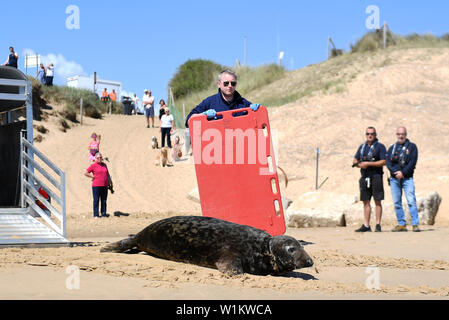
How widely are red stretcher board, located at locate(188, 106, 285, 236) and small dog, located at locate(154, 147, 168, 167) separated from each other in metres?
16.0

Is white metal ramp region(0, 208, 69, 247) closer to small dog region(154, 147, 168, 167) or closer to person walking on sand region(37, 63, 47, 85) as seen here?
small dog region(154, 147, 168, 167)

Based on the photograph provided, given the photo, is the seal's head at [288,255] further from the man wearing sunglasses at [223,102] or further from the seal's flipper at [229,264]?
the man wearing sunglasses at [223,102]

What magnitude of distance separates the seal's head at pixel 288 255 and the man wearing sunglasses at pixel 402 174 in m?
6.21

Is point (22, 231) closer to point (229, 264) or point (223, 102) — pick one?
point (223, 102)

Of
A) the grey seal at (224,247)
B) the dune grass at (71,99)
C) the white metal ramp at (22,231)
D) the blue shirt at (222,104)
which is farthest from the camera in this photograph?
the dune grass at (71,99)

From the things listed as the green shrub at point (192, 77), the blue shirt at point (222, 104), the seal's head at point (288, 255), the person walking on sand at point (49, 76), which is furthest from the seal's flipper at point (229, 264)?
the green shrub at point (192, 77)

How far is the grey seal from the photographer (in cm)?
609

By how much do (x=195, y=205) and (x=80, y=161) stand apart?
24.1 ft

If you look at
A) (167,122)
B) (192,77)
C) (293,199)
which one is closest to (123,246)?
(293,199)

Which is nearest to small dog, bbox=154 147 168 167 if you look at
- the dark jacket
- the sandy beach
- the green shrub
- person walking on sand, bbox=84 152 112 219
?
the sandy beach

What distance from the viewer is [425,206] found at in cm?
1313

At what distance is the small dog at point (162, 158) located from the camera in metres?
23.9
